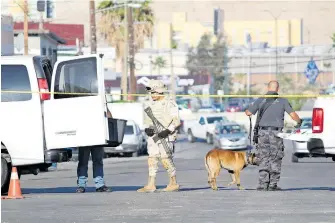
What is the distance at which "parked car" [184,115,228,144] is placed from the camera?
61691 millimetres

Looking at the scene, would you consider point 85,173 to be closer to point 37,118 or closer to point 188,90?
point 37,118

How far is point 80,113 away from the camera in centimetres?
1880

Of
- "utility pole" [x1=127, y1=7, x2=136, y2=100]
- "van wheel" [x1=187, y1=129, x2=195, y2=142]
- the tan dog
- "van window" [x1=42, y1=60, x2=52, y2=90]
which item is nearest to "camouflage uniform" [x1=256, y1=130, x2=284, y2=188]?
the tan dog

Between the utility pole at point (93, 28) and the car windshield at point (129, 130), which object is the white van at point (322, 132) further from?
the utility pole at point (93, 28)

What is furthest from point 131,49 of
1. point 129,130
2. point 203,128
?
point 129,130

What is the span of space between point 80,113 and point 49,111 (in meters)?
0.50

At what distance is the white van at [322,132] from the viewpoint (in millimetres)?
20062

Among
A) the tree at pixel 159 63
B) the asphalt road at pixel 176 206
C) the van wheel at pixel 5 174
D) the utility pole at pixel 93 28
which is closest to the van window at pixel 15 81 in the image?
the van wheel at pixel 5 174

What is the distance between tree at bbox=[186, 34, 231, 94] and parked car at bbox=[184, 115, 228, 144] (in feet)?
349

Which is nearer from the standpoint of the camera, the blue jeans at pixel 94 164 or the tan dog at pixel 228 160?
the blue jeans at pixel 94 164

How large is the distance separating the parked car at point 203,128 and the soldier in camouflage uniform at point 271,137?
41.3 metres

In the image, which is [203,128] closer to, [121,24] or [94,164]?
[121,24]

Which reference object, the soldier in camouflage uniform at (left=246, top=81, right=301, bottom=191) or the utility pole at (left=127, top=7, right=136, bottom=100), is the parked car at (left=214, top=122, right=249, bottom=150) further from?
the soldier in camouflage uniform at (left=246, top=81, right=301, bottom=191)

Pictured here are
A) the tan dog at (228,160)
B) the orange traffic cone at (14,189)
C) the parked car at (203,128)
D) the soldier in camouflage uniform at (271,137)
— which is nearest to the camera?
the orange traffic cone at (14,189)
